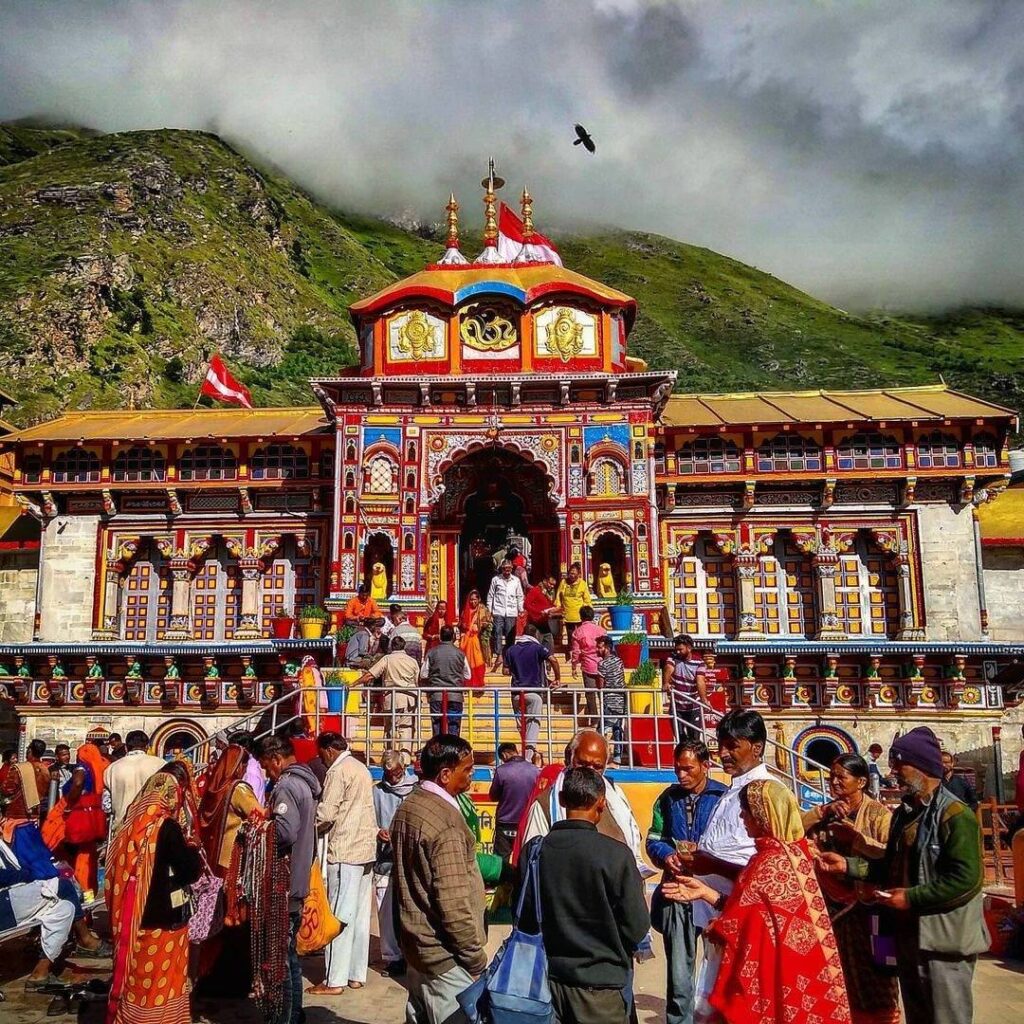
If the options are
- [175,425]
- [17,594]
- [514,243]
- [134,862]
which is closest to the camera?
[134,862]

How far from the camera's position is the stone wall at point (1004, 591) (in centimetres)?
2297

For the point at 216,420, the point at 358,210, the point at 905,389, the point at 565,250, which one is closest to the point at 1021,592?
the point at 905,389

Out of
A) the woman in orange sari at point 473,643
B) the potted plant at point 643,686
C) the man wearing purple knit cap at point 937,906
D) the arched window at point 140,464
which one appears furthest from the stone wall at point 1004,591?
the man wearing purple knit cap at point 937,906

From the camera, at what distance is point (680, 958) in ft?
20.9

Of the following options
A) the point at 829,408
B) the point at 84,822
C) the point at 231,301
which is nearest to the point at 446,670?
the point at 84,822

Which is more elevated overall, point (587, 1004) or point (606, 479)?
point (606, 479)

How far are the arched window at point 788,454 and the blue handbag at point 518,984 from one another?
19637 mm

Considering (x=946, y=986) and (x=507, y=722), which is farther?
(x=507, y=722)

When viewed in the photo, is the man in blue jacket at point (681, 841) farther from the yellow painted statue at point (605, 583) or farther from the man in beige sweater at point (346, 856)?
→ the yellow painted statue at point (605, 583)

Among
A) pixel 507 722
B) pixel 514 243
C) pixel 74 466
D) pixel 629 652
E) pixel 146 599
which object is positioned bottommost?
pixel 507 722

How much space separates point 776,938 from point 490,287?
1904 cm

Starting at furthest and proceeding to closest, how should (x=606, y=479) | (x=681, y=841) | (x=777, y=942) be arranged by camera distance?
1. (x=606, y=479)
2. (x=681, y=841)
3. (x=777, y=942)

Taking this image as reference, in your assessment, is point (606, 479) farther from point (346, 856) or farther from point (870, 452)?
point (346, 856)

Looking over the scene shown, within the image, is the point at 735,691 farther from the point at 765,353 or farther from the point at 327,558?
the point at 765,353
